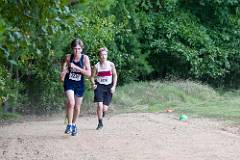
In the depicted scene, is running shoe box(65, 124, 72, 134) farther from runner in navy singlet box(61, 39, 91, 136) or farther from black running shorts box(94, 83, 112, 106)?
black running shorts box(94, 83, 112, 106)

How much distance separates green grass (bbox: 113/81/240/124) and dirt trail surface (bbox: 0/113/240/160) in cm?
187

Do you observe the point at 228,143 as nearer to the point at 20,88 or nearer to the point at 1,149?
the point at 1,149

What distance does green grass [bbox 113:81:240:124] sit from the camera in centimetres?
1559

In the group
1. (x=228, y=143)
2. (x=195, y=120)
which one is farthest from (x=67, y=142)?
(x=195, y=120)

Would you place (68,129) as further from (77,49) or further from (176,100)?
(176,100)

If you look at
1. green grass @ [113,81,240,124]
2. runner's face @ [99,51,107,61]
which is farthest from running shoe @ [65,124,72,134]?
green grass @ [113,81,240,124]

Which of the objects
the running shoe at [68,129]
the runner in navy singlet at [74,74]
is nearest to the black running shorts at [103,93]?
the runner in navy singlet at [74,74]

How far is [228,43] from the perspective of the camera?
75.1ft

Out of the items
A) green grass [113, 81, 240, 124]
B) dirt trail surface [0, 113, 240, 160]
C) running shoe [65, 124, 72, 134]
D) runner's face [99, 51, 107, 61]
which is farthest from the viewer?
green grass [113, 81, 240, 124]

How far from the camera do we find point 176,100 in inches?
731

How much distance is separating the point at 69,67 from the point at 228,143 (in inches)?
127

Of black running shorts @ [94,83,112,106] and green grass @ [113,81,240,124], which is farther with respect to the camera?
green grass @ [113,81,240,124]

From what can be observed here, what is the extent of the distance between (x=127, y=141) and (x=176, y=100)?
8.56 m

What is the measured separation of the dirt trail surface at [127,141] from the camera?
29.0 ft
